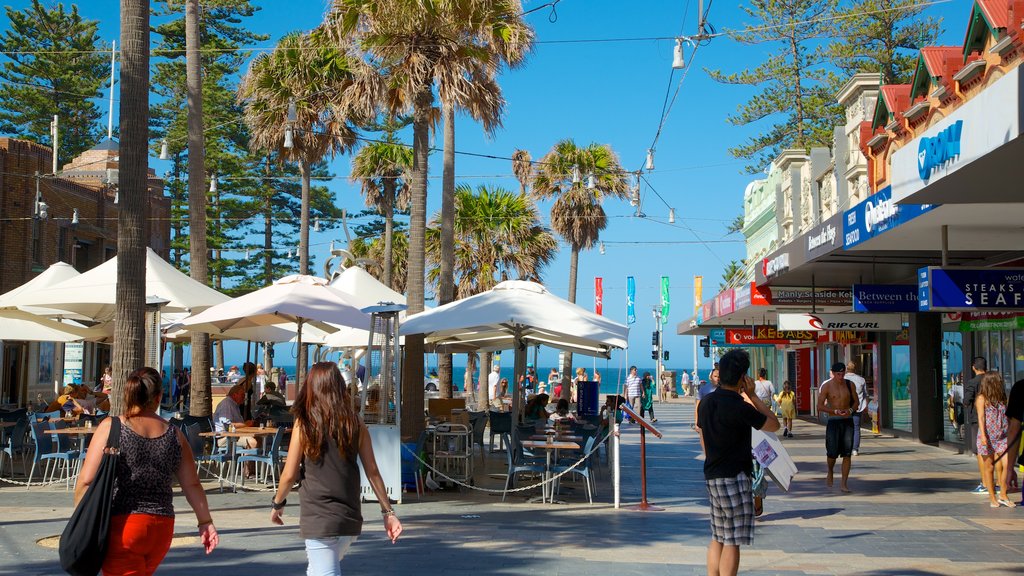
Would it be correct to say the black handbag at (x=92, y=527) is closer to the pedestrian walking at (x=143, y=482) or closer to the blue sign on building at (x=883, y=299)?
the pedestrian walking at (x=143, y=482)

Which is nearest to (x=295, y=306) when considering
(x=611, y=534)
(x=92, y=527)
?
(x=611, y=534)

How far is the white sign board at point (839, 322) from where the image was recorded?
21.5 m

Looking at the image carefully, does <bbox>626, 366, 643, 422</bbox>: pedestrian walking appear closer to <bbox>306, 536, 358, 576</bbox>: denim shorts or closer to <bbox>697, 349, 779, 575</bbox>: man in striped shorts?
<bbox>697, 349, 779, 575</bbox>: man in striped shorts

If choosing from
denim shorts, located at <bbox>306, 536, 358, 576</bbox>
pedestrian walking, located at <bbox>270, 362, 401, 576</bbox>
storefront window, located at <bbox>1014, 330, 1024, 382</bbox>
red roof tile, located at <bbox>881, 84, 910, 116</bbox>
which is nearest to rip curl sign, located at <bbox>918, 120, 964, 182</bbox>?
pedestrian walking, located at <bbox>270, 362, 401, 576</bbox>

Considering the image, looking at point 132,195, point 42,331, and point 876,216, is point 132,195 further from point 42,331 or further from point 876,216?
point 42,331

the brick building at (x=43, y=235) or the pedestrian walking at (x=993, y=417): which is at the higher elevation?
the brick building at (x=43, y=235)

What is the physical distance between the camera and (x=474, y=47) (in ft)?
55.5

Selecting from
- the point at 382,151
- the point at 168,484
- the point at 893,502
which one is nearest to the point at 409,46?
the point at 893,502

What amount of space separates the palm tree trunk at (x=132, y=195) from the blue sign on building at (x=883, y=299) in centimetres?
1144

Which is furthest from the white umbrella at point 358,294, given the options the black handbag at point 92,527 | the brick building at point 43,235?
the black handbag at point 92,527

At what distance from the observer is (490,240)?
37.1 metres

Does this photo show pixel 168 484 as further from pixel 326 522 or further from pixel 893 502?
pixel 893 502

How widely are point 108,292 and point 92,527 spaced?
11103 mm

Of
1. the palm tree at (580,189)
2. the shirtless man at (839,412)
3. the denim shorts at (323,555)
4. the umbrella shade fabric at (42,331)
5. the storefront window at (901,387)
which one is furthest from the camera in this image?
the palm tree at (580,189)
